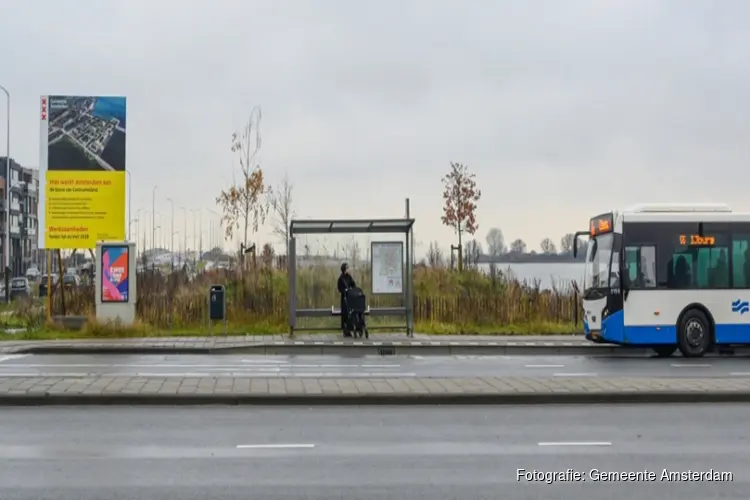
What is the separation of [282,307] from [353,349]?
5.49 metres

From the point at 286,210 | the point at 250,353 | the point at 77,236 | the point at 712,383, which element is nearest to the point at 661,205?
the point at 712,383

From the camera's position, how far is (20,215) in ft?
373

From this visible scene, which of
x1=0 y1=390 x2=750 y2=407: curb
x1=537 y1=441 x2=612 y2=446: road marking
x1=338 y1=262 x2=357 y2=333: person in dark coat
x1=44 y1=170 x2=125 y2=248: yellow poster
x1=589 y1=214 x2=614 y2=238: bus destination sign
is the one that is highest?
x1=44 y1=170 x2=125 y2=248: yellow poster

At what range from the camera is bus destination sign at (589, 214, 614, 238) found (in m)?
21.4

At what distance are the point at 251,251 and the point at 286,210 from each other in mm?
12833

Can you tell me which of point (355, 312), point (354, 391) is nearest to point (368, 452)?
point (354, 391)

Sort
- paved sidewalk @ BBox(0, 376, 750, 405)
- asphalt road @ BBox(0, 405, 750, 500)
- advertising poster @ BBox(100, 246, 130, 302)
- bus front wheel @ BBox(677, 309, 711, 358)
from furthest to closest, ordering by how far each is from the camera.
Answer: advertising poster @ BBox(100, 246, 130, 302) < bus front wheel @ BBox(677, 309, 711, 358) < paved sidewalk @ BBox(0, 376, 750, 405) < asphalt road @ BBox(0, 405, 750, 500)

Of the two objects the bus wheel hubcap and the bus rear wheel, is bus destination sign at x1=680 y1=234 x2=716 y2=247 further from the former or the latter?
the bus rear wheel

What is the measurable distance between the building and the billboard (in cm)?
8270

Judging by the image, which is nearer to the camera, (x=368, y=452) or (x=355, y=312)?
(x=368, y=452)

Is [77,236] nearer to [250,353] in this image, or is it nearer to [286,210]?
[250,353]

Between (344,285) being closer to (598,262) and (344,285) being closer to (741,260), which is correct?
(598,262)

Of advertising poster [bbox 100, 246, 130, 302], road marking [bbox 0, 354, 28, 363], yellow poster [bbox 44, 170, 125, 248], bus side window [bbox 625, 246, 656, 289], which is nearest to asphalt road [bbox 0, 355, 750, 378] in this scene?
road marking [bbox 0, 354, 28, 363]

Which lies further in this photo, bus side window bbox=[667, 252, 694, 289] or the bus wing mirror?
the bus wing mirror
